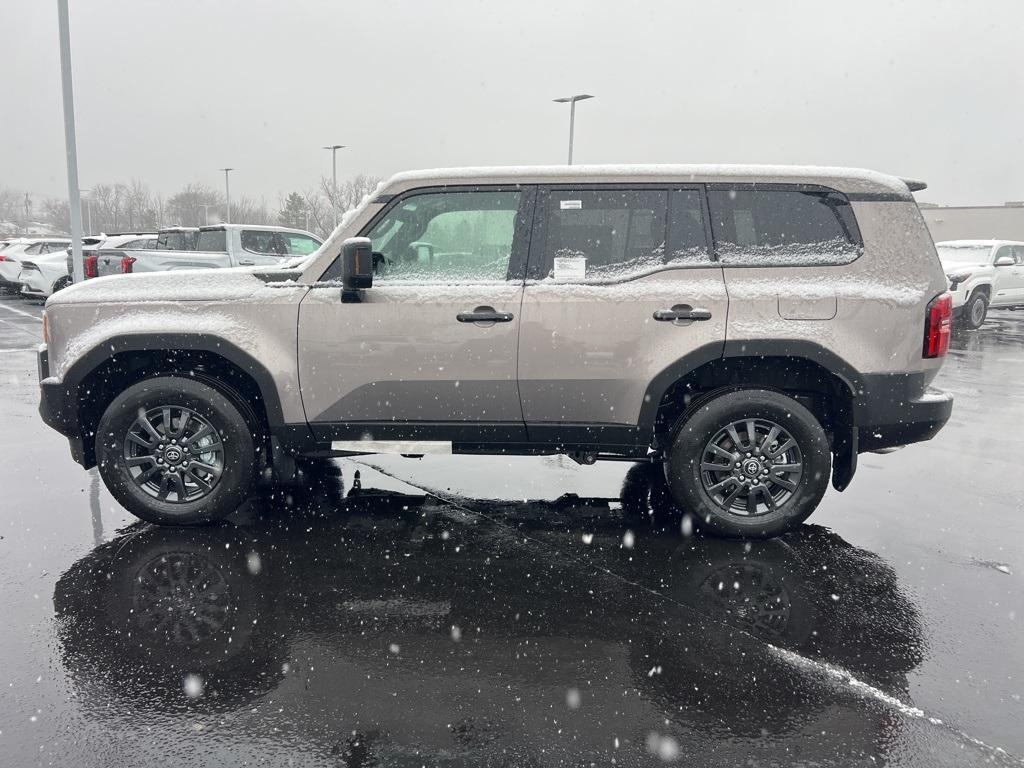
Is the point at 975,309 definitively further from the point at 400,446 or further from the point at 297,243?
the point at 400,446

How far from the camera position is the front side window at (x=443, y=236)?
4.32 metres

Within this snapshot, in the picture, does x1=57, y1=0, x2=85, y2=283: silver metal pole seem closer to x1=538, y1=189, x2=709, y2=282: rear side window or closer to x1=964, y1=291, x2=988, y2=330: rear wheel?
x1=538, y1=189, x2=709, y2=282: rear side window

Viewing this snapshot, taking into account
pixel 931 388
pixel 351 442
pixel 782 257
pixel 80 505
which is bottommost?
pixel 80 505

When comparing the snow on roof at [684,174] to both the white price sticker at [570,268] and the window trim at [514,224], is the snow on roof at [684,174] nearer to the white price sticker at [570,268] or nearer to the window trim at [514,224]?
the window trim at [514,224]

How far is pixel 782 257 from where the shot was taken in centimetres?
423

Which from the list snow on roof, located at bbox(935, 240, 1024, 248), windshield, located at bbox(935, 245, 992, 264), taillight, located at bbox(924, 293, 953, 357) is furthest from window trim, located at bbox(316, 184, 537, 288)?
snow on roof, located at bbox(935, 240, 1024, 248)

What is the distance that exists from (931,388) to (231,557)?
157 inches

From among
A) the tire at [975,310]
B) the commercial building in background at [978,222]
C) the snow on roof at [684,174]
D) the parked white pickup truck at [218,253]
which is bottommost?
the tire at [975,310]

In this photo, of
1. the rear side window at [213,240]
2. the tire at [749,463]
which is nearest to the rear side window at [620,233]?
the tire at [749,463]

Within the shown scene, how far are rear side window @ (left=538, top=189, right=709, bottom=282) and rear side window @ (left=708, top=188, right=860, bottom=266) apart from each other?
14cm

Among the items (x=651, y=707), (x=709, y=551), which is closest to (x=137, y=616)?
(x=651, y=707)

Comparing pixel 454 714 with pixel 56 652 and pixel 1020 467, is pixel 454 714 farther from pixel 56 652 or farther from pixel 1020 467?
pixel 1020 467

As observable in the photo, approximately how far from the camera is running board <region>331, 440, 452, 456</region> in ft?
14.4

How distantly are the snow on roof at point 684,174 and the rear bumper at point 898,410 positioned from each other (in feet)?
3.42
